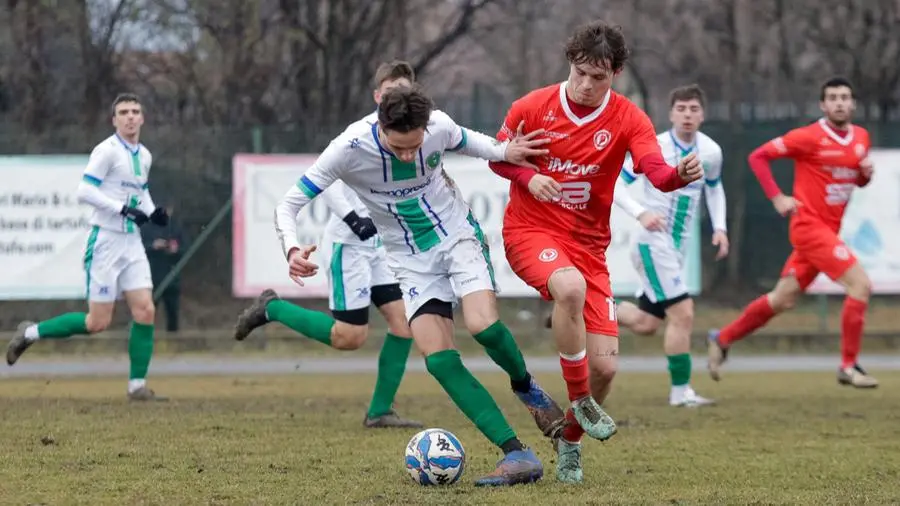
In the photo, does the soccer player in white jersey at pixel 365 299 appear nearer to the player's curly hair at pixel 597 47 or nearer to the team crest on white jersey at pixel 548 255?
the team crest on white jersey at pixel 548 255

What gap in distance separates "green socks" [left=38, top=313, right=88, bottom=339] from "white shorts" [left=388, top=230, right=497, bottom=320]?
5291 millimetres

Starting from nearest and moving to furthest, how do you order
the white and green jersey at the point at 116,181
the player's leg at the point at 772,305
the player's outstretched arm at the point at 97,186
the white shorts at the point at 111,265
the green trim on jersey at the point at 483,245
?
the green trim on jersey at the point at 483,245 < the player's outstretched arm at the point at 97,186 < the white and green jersey at the point at 116,181 < the white shorts at the point at 111,265 < the player's leg at the point at 772,305

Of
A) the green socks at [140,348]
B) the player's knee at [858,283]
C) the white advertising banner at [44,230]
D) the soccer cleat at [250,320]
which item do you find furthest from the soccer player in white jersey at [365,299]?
the white advertising banner at [44,230]

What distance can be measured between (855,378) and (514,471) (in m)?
5.83

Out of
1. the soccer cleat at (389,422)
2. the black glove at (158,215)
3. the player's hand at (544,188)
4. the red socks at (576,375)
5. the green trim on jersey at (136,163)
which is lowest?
the soccer cleat at (389,422)

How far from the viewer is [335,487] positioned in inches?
263

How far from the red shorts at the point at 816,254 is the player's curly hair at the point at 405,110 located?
232 inches

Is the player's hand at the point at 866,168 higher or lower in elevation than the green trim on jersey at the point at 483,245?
higher

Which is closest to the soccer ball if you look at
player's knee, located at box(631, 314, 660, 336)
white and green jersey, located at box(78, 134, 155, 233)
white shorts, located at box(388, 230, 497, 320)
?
white shorts, located at box(388, 230, 497, 320)

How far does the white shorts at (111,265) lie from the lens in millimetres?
11406

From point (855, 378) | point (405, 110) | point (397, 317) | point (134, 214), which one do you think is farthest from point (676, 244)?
point (405, 110)

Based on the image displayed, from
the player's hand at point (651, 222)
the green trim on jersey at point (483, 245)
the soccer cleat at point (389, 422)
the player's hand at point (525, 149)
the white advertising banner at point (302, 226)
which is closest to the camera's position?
the player's hand at point (525, 149)

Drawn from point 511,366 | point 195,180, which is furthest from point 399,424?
point 195,180

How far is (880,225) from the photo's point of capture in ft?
54.2
